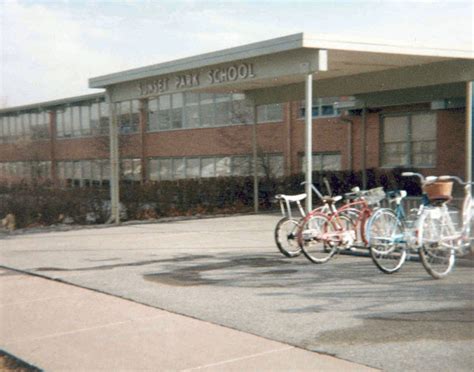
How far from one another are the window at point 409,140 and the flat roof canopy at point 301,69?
6751 mm

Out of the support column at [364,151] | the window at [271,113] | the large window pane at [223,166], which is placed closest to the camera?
the support column at [364,151]

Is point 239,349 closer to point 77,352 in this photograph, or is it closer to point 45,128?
point 77,352

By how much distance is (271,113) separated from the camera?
29891 mm

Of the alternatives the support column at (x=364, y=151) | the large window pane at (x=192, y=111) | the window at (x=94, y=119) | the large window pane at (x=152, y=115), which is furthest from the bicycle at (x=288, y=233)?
the window at (x=94, y=119)

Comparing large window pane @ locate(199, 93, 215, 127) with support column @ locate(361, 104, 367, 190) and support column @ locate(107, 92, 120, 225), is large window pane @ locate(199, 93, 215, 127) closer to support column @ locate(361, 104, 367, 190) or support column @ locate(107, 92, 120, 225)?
support column @ locate(361, 104, 367, 190)

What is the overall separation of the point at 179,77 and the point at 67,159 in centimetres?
3117

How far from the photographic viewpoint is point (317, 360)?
542 cm

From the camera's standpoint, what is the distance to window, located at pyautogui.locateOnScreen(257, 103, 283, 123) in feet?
96.4

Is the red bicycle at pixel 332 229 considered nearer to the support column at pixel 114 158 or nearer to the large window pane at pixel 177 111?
the support column at pixel 114 158

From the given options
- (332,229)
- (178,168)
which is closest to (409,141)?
(332,229)

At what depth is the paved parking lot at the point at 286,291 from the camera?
19.2 feet

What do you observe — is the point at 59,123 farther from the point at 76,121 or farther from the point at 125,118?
the point at 125,118

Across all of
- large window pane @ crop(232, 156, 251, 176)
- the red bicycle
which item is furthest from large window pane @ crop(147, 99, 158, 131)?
the red bicycle

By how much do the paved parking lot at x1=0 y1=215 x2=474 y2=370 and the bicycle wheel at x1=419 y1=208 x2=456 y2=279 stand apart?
6.6 inches
